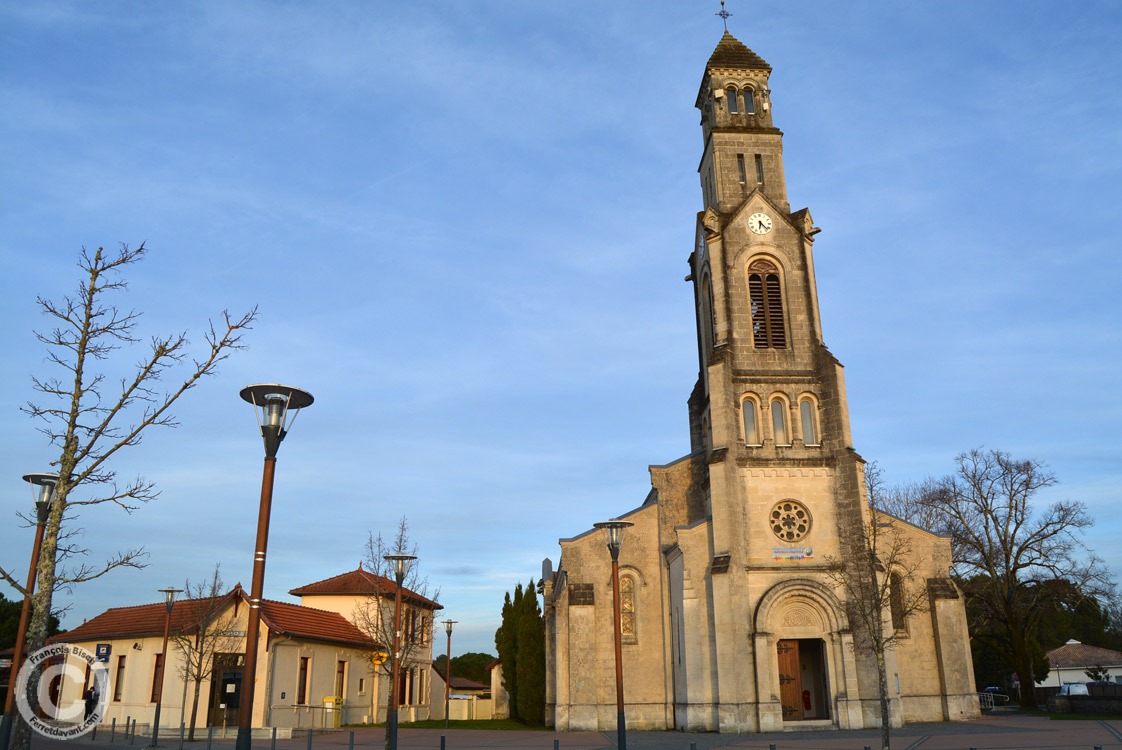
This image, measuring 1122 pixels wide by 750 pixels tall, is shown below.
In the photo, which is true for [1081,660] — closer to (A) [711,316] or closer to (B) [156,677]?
(A) [711,316]

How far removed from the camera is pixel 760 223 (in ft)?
115

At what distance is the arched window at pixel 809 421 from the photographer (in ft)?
104

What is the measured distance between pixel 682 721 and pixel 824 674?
18.2 feet

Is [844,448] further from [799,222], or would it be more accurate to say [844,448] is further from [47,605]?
[47,605]

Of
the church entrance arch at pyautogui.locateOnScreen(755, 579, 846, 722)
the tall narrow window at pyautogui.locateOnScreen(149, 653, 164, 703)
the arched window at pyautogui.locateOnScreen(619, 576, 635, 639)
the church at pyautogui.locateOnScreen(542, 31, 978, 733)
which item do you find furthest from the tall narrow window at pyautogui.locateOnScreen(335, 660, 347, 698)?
the church entrance arch at pyautogui.locateOnScreen(755, 579, 846, 722)

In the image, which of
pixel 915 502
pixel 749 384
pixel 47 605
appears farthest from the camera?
pixel 915 502

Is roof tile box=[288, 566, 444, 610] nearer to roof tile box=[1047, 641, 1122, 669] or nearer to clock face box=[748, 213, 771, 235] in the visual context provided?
clock face box=[748, 213, 771, 235]

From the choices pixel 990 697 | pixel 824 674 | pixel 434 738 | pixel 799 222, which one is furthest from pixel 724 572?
pixel 990 697

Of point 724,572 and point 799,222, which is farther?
point 799,222

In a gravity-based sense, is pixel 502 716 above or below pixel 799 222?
below

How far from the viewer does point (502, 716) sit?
2114 inches

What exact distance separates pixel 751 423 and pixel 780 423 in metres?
1.19

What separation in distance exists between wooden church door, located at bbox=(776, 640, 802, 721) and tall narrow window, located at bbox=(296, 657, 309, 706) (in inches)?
811

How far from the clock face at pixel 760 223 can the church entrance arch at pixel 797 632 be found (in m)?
15.0
